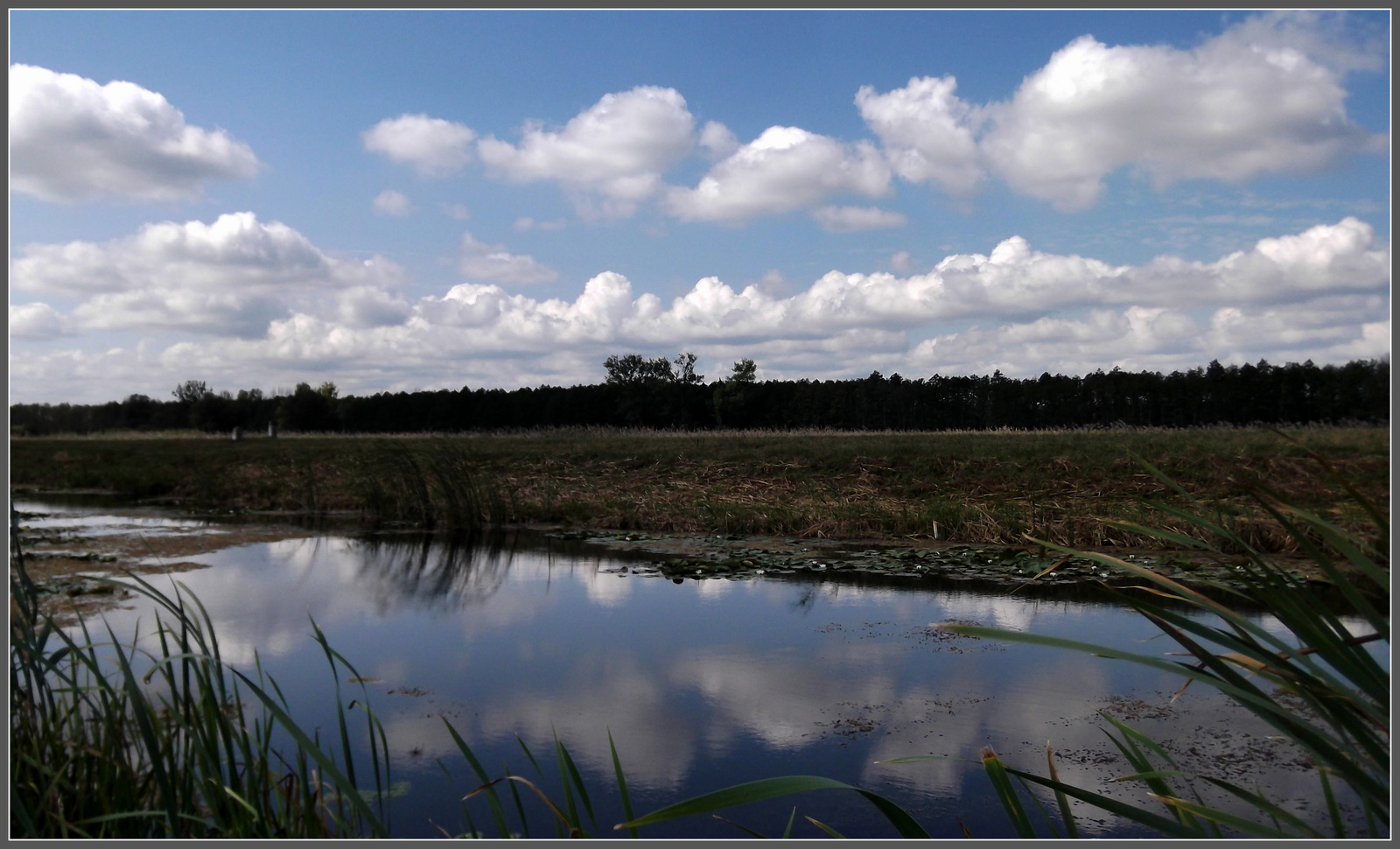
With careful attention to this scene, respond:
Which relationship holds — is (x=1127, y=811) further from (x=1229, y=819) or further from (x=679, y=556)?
(x=679, y=556)

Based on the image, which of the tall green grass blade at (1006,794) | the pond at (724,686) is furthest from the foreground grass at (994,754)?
the pond at (724,686)

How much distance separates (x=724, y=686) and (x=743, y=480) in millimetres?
7950

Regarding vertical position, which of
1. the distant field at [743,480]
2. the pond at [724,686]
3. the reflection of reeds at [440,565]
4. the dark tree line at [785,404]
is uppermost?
the dark tree line at [785,404]

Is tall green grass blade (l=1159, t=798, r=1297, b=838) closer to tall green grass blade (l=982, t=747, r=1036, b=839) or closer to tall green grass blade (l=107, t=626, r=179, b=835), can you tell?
tall green grass blade (l=982, t=747, r=1036, b=839)

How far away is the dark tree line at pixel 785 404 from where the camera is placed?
4129 millimetres

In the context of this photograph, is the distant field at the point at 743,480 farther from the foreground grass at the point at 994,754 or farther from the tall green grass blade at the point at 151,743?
the tall green grass blade at the point at 151,743

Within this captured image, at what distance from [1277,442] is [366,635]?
7.92m

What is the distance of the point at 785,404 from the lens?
30906mm

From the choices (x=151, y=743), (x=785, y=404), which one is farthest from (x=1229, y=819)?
(x=785, y=404)

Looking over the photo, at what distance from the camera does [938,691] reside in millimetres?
4129

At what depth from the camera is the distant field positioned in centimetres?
869

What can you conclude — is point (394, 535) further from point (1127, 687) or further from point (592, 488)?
point (1127, 687)

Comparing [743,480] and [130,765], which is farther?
[743,480]

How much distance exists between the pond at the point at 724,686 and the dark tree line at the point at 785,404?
1.48 metres
